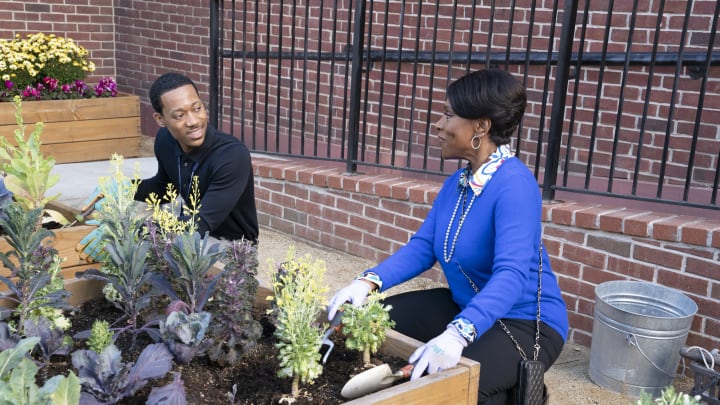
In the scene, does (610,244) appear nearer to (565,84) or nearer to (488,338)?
(565,84)

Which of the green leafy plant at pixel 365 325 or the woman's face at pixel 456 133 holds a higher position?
the woman's face at pixel 456 133

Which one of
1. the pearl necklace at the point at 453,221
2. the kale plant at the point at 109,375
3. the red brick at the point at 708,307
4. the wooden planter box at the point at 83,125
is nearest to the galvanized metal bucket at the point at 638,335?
the red brick at the point at 708,307

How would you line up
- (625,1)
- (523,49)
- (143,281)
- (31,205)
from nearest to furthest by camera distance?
(143,281), (31,205), (625,1), (523,49)

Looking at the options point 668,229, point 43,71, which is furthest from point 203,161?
point 43,71

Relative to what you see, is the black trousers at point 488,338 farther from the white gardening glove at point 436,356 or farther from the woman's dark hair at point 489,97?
the woman's dark hair at point 489,97

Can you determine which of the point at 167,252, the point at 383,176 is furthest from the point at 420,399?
the point at 383,176

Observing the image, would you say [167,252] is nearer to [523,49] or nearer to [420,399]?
[420,399]

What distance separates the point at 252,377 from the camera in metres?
2.09

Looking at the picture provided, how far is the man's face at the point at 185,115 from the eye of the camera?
3.36 m

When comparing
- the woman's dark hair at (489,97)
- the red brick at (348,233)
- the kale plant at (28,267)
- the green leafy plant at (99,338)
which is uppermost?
the woman's dark hair at (489,97)

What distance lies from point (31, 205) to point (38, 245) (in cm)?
63

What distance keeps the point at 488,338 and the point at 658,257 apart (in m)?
1.62

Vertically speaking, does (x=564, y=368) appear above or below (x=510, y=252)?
below

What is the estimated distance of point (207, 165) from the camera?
Answer: 350 centimetres
